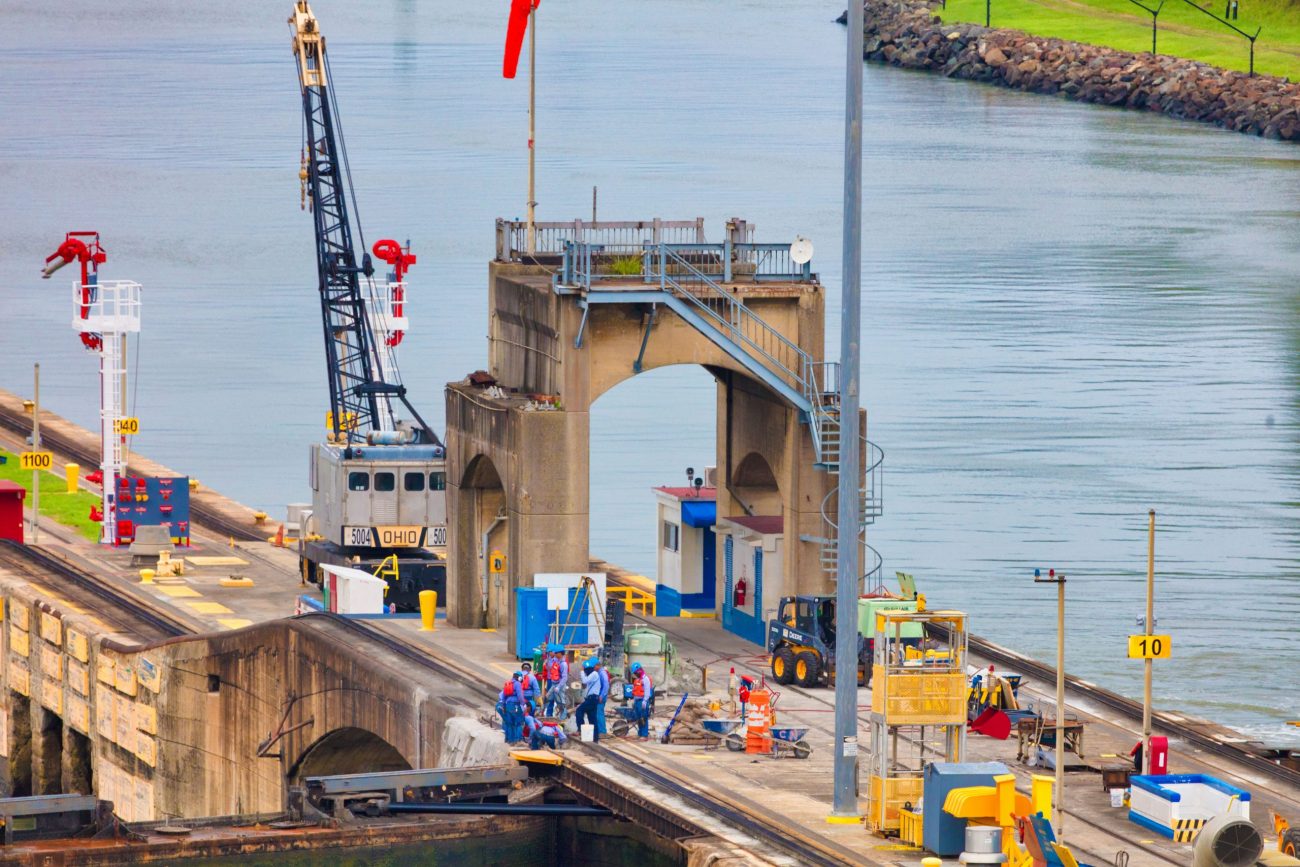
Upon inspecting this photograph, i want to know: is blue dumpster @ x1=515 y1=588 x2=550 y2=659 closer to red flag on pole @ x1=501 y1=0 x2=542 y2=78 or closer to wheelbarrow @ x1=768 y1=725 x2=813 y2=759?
wheelbarrow @ x1=768 y1=725 x2=813 y2=759

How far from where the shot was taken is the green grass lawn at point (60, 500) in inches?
3036

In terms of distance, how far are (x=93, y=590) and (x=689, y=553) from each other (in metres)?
16.6

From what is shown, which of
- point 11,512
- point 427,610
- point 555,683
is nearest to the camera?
point 555,683

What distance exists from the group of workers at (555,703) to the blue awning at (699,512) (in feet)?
37.6

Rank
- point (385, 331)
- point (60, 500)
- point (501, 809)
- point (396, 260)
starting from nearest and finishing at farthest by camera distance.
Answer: point (501, 809), point (396, 260), point (385, 331), point (60, 500)

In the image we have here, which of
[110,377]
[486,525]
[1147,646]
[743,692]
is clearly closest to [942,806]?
[1147,646]

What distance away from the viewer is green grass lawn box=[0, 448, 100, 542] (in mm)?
77125

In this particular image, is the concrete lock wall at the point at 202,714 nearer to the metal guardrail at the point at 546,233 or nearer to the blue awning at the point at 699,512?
the blue awning at the point at 699,512

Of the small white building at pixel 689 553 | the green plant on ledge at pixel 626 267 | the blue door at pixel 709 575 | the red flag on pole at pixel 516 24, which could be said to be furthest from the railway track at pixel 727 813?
the red flag on pole at pixel 516 24

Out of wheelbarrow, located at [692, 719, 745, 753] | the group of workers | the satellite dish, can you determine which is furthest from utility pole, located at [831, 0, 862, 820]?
the satellite dish

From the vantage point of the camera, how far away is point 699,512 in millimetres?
58031

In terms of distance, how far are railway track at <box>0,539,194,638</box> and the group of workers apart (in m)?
15.8

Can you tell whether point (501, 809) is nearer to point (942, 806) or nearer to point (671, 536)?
point (942, 806)

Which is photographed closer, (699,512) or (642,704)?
(642,704)
